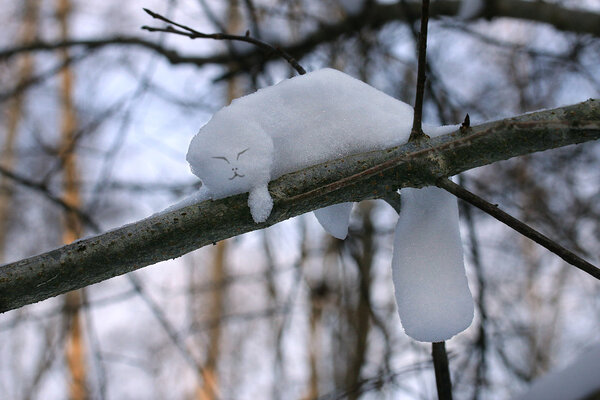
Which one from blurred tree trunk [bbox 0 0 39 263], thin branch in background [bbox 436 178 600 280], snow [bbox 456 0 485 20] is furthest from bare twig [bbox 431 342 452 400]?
blurred tree trunk [bbox 0 0 39 263]

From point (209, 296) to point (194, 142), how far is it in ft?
17.3

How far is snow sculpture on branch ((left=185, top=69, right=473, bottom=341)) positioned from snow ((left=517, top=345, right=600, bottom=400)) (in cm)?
54

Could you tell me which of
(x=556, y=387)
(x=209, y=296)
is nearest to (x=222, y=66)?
(x=556, y=387)

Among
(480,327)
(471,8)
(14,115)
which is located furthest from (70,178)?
(480,327)

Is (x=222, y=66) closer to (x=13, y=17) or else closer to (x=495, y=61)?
(x=495, y=61)

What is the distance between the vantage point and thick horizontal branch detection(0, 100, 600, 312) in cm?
58

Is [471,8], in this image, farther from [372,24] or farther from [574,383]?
[574,383]

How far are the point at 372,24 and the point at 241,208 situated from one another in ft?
5.50

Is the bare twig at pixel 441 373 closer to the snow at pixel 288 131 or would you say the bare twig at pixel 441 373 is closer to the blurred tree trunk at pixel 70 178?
the snow at pixel 288 131

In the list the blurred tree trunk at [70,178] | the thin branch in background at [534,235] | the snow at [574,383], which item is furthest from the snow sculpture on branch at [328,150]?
the blurred tree trunk at [70,178]

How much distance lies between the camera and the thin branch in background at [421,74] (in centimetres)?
56

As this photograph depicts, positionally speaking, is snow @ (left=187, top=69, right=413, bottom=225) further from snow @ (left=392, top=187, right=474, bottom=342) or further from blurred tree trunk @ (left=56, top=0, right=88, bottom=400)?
blurred tree trunk @ (left=56, top=0, right=88, bottom=400)

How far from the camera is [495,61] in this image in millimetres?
3625

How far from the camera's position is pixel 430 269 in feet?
2.20
